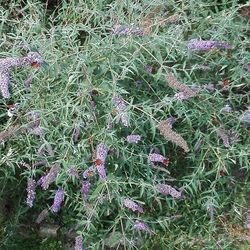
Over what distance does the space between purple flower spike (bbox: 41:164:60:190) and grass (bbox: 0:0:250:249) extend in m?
0.09

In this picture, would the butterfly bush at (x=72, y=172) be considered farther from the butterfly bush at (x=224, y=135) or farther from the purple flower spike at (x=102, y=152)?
the butterfly bush at (x=224, y=135)

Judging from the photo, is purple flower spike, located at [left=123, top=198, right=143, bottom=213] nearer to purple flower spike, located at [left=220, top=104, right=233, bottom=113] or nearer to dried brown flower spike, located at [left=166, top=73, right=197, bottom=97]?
dried brown flower spike, located at [left=166, top=73, right=197, bottom=97]

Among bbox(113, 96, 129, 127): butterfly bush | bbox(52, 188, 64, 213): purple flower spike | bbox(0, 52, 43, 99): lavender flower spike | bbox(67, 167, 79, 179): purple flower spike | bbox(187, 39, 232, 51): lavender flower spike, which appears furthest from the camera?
bbox(187, 39, 232, 51): lavender flower spike

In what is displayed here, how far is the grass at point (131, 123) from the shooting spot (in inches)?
136

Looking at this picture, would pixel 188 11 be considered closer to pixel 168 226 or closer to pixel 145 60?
pixel 145 60

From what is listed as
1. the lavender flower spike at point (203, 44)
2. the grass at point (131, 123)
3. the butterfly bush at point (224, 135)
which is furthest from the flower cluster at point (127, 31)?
the butterfly bush at point (224, 135)

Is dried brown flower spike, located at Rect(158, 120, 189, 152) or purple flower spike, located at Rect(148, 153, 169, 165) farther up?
dried brown flower spike, located at Rect(158, 120, 189, 152)

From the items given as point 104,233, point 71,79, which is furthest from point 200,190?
point 71,79

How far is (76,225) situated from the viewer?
3723 millimetres

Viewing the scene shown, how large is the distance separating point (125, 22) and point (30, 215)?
157 cm

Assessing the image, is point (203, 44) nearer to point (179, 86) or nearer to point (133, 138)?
point (179, 86)

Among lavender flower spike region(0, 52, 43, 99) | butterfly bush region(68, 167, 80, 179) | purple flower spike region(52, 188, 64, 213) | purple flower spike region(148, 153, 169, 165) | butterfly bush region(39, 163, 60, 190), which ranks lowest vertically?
purple flower spike region(52, 188, 64, 213)

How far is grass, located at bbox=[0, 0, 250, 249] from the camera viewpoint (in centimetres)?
344

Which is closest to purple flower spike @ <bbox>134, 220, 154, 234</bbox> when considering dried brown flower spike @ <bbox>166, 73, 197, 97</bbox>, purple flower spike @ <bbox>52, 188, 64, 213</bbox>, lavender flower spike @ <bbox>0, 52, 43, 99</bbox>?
purple flower spike @ <bbox>52, 188, 64, 213</bbox>
